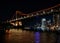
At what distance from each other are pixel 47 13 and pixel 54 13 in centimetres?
190

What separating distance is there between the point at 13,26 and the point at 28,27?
44.4 ft

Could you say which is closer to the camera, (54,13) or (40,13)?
(54,13)

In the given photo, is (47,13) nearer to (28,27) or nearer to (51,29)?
(51,29)

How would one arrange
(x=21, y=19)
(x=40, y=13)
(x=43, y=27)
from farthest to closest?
1. (x=43, y=27)
2. (x=21, y=19)
3. (x=40, y=13)

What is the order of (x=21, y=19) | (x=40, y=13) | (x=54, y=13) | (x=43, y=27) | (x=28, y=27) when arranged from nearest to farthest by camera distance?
(x=54, y=13) < (x=40, y=13) < (x=21, y=19) < (x=43, y=27) < (x=28, y=27)

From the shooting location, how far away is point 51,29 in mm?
57062

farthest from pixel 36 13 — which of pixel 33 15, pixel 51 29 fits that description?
pixel 51 29

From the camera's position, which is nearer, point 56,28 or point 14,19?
point 56,28

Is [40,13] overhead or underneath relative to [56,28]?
overhead

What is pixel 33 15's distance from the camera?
189ft

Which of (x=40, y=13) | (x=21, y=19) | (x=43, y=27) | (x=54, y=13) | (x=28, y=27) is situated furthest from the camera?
(x=28, y=27)

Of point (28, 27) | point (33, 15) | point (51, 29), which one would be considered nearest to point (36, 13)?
point (33, 15)

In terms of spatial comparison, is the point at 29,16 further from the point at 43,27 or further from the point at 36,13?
the point at 43,27

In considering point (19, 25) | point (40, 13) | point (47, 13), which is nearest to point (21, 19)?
point (19, 25)
